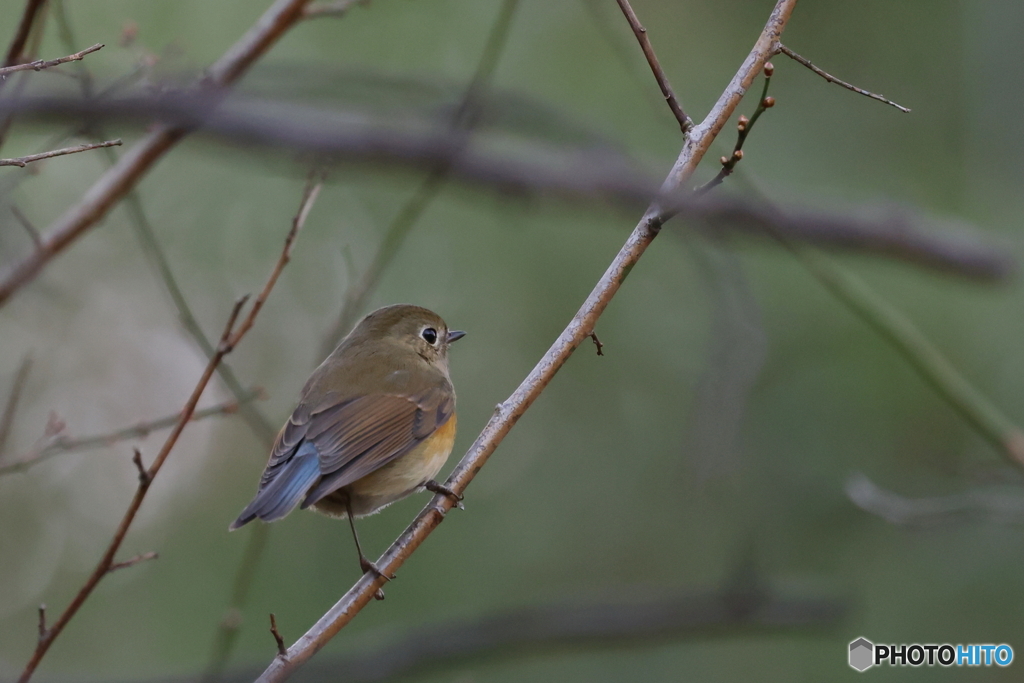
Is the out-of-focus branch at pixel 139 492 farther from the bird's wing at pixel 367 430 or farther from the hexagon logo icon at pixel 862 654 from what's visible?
the hexagon logo icon at pixel 862 654

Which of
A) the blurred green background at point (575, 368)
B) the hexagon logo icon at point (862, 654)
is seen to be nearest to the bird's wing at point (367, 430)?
the blurred green background at point (575, 368)

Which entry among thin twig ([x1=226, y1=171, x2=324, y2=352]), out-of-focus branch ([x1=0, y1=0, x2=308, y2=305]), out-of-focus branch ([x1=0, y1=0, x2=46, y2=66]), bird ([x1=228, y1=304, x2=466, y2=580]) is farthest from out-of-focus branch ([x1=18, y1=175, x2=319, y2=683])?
out-of-focus branch ([x1=0, y1=0, x2=46, y2=66])

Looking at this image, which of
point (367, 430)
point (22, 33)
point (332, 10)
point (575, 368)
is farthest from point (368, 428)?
point (575, 368)

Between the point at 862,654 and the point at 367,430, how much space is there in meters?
3.57

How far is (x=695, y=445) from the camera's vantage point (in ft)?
9.89

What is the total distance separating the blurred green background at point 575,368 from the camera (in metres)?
6.84

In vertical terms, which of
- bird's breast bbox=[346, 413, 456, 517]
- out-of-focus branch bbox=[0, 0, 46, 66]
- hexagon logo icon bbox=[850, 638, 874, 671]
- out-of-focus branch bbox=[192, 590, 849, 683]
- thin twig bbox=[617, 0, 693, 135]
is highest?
out-of-focus branch bbox=[0, 0, 46, 66]

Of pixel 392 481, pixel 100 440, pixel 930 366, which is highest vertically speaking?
pixel 100 440

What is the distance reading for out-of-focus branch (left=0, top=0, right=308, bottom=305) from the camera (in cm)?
276

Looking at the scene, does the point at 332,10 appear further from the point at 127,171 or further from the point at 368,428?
the point at 368,428

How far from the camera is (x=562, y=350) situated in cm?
286

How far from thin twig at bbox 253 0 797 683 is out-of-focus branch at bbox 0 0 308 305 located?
1247 millimetres

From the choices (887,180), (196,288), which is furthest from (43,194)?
(887,180)

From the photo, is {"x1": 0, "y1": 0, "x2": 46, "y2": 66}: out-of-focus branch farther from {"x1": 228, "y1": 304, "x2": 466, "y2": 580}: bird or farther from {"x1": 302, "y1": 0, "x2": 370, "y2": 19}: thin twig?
{"x1": 228, "y1": 304, "x2": 466, "y2": 580}: bird
